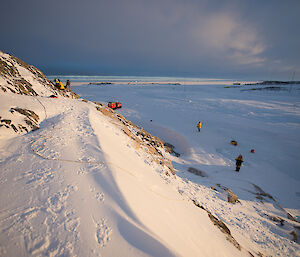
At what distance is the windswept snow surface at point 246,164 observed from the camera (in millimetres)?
4777

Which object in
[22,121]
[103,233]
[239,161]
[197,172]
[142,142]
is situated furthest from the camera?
[239,161]

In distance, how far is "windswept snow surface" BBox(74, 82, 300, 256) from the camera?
478 cm

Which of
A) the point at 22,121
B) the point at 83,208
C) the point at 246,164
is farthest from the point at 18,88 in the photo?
the point at 246,164

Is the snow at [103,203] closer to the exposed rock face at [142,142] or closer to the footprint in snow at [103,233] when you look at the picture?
the footprint in snow at [103,233]

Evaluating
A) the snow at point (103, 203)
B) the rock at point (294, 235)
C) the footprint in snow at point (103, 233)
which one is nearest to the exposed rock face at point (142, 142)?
the snow at point (103, 203)

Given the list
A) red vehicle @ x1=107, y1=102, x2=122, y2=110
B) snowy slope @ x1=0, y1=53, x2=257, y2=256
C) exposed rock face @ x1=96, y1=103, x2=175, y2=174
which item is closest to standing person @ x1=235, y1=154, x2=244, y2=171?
exposed rock face @ x1=96, y1=103, x2=175, y2=174

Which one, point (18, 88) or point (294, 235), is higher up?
point (18, 88)

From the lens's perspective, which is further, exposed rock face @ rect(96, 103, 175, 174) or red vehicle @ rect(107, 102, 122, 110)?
red vehicle @ rect(107, 102, 122, 110)

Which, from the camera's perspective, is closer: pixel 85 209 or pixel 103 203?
pixel 85 209

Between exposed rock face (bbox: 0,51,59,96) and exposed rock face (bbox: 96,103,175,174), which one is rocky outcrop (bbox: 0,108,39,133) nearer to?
exposed rock face (bbox: 0,51,59,96)

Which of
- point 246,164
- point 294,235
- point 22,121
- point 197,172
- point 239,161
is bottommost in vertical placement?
point 246,164

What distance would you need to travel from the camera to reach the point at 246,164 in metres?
9.62

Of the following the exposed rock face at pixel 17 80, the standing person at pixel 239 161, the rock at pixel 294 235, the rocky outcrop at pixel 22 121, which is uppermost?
the exposed rock face at pixel 17 80

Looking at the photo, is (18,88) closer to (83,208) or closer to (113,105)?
(83,208)
